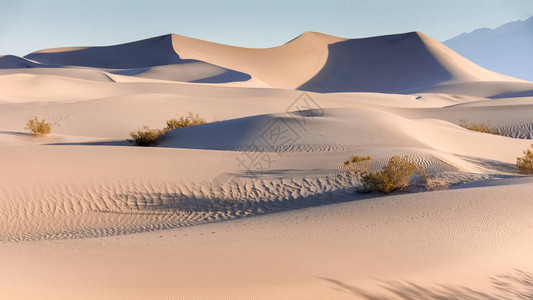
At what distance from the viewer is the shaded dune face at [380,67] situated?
88.9m

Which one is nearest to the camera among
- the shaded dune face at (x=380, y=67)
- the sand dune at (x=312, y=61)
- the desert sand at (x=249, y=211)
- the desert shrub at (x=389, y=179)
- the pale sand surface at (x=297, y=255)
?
the pale sand surface at (x=297, y=255)

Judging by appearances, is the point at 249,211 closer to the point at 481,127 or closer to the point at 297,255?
the point at 297,255

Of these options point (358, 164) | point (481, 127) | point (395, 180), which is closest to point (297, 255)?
point (395, 180)

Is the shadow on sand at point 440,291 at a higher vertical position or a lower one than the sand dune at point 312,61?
lower

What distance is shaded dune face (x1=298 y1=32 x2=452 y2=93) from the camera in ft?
292

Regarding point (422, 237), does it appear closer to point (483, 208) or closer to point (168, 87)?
point (483, 208)

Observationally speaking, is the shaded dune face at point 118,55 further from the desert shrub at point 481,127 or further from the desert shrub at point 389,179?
the desert shrub at point 389,179

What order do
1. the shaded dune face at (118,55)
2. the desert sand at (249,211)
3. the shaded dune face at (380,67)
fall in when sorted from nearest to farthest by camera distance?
the desert sand at (249,211), the shaded dune face at (380,67), the shaded dune face at (118,55)

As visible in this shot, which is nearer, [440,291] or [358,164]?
[440,291]

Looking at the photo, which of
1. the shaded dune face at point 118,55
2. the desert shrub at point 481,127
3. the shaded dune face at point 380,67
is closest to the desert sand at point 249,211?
the desert shrub at point 481,127

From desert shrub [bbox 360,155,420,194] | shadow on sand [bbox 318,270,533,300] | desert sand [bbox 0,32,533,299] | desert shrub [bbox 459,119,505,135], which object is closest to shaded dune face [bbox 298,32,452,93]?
desert shrub [bbox 459,119,505,135]

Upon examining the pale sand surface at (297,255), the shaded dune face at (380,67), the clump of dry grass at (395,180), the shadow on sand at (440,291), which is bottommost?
the shadow on sand at (440,291)

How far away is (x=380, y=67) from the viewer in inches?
3809

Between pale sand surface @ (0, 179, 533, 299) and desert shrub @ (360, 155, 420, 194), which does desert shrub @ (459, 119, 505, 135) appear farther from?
pale sand surface @ (0, 179, 533, 299)
